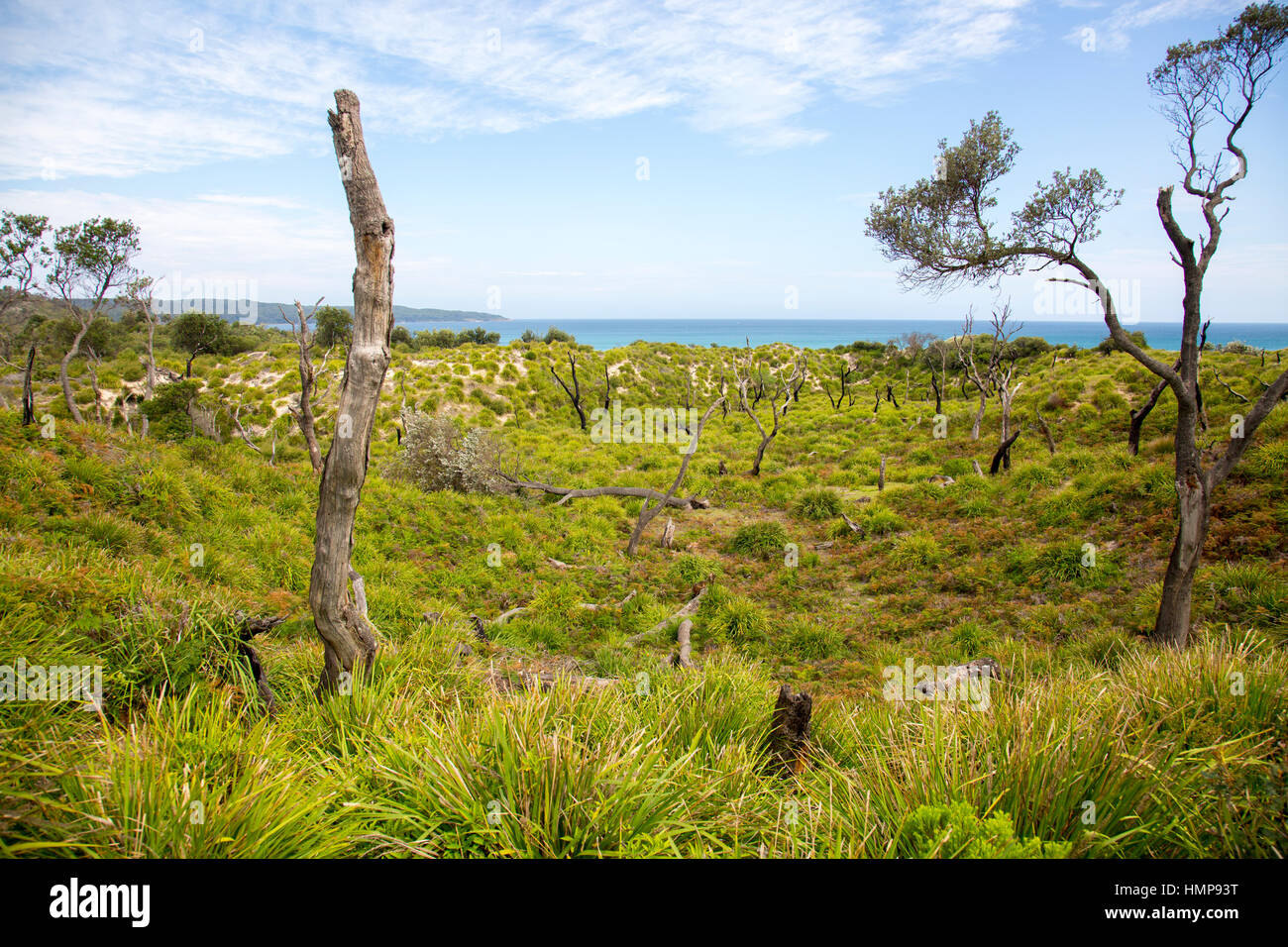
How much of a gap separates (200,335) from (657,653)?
2986cm

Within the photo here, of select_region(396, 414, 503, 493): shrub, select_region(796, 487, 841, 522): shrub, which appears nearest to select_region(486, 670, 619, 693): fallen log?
select_region(396, 414, 503, 493): shrub

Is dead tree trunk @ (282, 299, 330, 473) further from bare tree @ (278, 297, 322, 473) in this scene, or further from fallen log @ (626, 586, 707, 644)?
fallen log @ (626, 586, 707, 644)

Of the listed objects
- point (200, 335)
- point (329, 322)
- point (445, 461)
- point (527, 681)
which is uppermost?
point (329, 322)

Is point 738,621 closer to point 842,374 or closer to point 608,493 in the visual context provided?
point 608,493

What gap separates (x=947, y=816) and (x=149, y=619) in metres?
5.62

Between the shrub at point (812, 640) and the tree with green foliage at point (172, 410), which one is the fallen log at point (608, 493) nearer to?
the shrub at point (812, 640)

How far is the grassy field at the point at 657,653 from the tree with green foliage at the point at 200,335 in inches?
288

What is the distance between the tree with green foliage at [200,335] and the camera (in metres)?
28.1

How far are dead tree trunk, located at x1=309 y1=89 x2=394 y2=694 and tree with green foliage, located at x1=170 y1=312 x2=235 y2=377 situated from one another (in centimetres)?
2949

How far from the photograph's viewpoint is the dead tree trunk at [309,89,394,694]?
Result: 412 centimetres

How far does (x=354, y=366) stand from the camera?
13.7 ft

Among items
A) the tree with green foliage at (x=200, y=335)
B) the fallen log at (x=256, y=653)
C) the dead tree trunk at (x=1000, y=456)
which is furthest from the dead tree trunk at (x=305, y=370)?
the tree with green foliage at (x=200, y=335)

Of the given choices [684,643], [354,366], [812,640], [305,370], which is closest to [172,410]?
[305,370]
